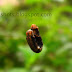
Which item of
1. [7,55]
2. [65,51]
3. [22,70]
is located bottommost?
[22,70]

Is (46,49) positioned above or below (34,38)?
above

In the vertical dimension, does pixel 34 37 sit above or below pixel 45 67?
below

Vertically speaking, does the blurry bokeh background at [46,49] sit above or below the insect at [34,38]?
above

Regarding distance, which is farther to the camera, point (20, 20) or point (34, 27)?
point (20, 20)

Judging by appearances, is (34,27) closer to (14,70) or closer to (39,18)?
(14,70)

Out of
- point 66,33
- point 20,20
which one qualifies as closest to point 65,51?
point 66,33

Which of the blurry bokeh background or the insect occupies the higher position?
the blurry bokeh background

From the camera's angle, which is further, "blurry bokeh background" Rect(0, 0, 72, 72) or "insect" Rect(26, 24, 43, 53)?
"blurry bokeh background" Rect(0, 0, 72, 72)

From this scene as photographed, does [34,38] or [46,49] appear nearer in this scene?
[34,38]
